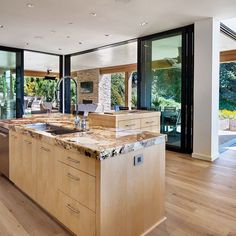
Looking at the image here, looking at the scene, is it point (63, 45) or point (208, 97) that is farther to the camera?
point (63, 45)

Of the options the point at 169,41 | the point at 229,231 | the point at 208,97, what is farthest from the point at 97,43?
the point at 229,231

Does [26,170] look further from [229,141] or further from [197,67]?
[229,141]

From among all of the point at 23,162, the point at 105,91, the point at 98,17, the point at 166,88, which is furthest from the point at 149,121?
the point at 105,91

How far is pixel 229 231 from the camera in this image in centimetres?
202

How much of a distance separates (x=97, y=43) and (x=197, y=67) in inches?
121

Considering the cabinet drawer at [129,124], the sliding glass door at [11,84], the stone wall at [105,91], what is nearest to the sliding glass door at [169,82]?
the cabinet drawer at [129,124]

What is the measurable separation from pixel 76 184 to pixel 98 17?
11.4ft

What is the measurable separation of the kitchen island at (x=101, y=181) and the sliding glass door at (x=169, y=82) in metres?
2.92

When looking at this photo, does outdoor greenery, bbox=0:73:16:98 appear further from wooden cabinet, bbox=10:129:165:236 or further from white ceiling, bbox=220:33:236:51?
white ceiling, bbox=220:33:236:51

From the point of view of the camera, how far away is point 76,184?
171 cm

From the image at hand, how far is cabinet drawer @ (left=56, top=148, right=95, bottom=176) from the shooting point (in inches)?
61.6

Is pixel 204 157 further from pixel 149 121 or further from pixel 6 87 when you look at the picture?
pixel 6 87

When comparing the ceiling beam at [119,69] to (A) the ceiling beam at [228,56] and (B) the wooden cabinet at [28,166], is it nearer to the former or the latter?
(A) the ceiling beam at [228,56]

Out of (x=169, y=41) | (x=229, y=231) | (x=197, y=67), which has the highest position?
(x=169, y=41)
